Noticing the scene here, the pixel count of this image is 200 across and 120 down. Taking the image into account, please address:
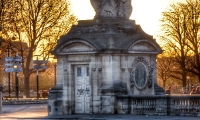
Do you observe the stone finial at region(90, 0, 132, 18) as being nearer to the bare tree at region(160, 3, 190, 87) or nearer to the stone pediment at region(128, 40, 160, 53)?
the stone pediment at region(128, 40, 160, 53)

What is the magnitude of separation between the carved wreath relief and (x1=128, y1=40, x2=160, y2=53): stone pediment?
433 mm

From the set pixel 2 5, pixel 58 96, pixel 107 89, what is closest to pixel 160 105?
pixel 107 89

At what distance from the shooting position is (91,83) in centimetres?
4125

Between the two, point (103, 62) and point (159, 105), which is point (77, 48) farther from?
point (159, 105)

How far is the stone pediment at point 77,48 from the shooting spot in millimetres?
40906

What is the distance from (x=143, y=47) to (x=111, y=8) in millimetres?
2310

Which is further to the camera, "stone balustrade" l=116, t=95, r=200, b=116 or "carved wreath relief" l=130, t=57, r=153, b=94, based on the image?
"carved wreath relief" l=130, t=57, r=153, b=94

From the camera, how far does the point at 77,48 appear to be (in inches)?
1626

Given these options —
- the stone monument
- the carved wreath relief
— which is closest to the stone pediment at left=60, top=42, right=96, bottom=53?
the stone monument

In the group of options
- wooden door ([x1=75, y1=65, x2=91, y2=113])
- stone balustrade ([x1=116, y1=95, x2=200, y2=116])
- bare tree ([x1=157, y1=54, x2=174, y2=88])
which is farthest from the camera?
bare tree ([x1=157, y1=54, x2=174, y2=88])

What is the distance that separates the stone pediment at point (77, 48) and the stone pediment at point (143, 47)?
1.74 meters

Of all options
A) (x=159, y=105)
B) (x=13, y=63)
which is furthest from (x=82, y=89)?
(x=13, y=63)

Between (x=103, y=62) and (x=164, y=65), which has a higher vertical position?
(x=164, y=65)

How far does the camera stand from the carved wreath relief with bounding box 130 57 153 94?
41.7 m
